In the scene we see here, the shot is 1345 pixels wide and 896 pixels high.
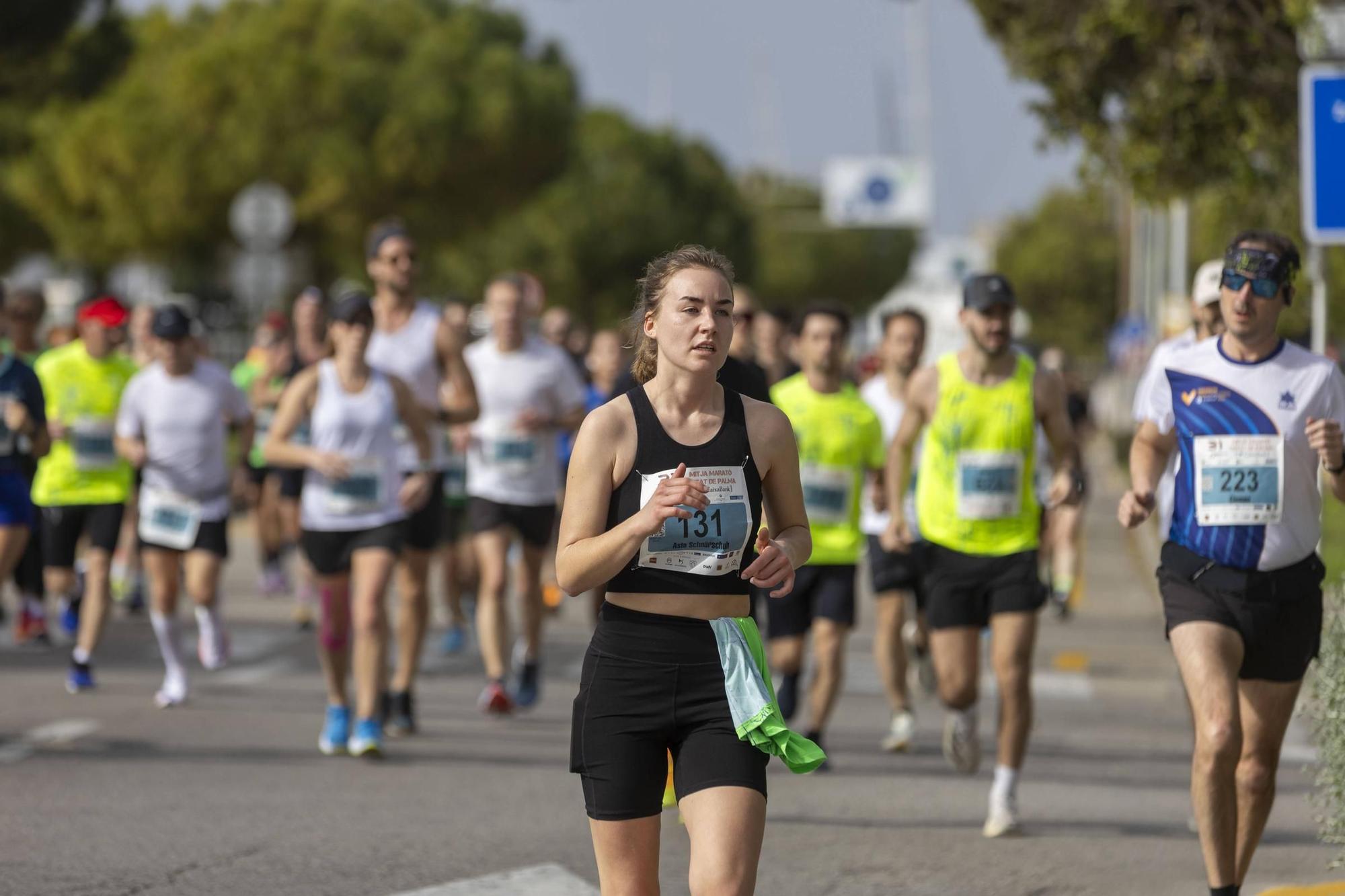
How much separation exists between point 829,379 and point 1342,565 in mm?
7442

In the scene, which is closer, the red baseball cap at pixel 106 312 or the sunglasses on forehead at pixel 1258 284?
the sunglasses on forehead at pixel 1258 284

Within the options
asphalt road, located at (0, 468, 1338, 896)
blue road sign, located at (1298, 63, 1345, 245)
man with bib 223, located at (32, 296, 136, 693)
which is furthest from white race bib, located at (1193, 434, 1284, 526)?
man with bib 223, located at (32, 296, 136, 693)

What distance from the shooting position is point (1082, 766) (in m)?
10.4

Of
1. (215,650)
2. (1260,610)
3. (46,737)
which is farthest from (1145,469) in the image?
(215,650)

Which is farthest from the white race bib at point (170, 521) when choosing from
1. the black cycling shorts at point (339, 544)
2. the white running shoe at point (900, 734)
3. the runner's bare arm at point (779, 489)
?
the runner's bare arm at point (779, 489)

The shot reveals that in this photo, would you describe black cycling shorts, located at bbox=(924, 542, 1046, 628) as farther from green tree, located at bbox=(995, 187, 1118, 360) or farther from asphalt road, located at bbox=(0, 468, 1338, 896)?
green tree, located at bbox=(995, 187, 1118, 360)

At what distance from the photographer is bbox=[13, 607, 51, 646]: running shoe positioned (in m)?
14.1

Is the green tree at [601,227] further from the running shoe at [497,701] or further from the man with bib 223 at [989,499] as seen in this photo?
the man with bib 223 at [989,499]

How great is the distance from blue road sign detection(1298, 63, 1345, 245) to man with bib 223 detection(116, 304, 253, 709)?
5644mm

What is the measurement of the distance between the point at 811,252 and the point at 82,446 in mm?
111844

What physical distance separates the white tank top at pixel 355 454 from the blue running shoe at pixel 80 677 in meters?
2.34

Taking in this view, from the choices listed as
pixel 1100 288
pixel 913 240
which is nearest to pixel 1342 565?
pixel 1100 288

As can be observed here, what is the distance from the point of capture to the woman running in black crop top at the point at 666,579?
16.7 feet

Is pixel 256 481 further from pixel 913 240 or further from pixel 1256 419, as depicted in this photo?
pixel 913 240
